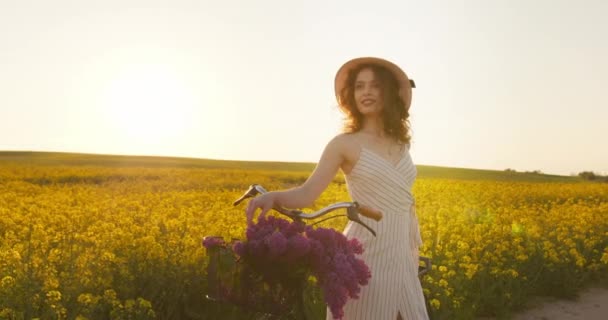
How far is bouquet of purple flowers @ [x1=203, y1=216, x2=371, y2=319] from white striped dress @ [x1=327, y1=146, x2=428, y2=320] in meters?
0.69

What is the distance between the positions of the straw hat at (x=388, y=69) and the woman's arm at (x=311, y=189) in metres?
0.43

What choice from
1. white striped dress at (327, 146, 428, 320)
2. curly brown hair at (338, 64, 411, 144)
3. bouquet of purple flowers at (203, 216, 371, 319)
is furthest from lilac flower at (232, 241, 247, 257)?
curly brown hair at (338, 64, 411, 144)

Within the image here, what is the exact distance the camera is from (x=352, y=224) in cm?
330

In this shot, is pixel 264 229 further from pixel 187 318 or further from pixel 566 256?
pixel 566 256

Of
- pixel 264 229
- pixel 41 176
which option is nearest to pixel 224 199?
pixel 264 229

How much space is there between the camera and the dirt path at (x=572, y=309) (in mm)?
7984

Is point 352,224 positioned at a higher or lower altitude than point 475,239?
higher

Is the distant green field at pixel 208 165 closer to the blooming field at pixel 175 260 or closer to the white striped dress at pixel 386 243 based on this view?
the blooming field at pixel 175 260

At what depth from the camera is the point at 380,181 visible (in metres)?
3.28

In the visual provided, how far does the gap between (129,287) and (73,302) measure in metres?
0.72

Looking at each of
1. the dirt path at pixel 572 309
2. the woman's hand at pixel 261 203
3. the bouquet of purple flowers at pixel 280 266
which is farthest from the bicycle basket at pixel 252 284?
the dirt path at pixel 572 309

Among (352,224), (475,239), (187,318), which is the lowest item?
(187,318)

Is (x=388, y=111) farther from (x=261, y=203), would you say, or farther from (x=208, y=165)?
(x=208, y=165)

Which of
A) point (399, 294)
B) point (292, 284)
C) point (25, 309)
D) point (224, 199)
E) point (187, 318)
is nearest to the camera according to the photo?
point (292, 284)
